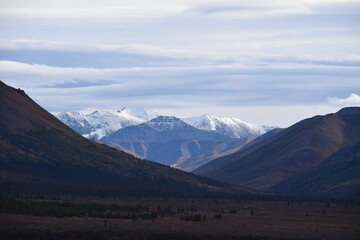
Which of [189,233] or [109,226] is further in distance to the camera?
[109,226]

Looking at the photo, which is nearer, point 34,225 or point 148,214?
point 34,225

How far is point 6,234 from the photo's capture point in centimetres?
10675

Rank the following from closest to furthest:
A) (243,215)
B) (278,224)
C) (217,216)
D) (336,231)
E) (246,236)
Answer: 1. (246,236)
2. (336,231)
3. (278,224)
4. (217,216)
5. (243,215)

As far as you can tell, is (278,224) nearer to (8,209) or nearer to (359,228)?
(359,228)

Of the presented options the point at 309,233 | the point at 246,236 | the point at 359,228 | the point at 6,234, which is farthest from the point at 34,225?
the point at 359,228

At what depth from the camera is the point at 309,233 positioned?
110 m

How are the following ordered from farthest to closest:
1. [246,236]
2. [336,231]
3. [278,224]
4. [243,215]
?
1. [243,215]
2. [278,224]
3. [336,231]
4. [246,236]

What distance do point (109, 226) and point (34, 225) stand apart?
1097cm

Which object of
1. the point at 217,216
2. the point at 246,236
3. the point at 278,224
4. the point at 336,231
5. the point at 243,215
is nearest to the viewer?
the point at 246,236

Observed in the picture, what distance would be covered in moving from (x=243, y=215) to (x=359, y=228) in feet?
102

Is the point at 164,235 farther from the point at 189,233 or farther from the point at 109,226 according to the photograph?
the point at 109,226

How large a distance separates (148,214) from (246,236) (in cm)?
3801

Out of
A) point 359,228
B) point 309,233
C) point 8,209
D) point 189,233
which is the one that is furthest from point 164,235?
point 8,209

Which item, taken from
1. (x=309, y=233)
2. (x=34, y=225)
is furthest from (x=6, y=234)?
(x=309, y=233)
